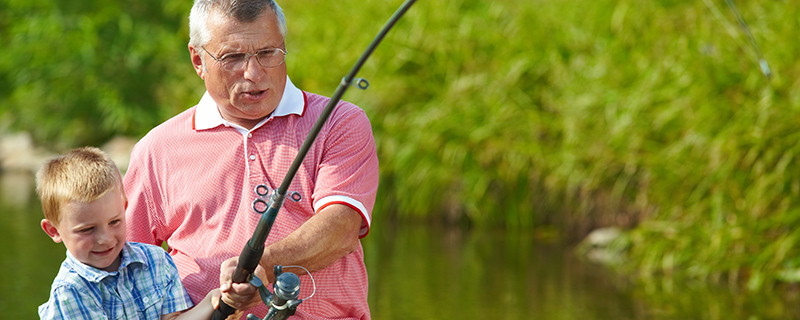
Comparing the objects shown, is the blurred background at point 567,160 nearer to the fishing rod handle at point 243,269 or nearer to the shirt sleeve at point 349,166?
the shirt sleeve at point 349,166

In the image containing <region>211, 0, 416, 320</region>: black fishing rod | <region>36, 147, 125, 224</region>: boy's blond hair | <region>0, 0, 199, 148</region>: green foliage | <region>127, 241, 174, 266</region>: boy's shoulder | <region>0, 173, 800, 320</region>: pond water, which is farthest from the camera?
<region>0, 0, 199, 148</region>: green foliage

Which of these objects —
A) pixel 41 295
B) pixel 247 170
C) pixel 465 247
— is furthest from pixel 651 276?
pixel 247 170

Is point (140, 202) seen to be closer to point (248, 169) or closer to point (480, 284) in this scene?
point (248, 169)

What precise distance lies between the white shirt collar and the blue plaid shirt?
0.31 m

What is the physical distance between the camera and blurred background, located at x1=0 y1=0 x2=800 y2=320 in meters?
5.39

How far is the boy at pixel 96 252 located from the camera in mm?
1766

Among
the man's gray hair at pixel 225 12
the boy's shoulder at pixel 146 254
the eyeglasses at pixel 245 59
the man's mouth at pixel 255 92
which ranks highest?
the man's gray hair at pixel 225 12

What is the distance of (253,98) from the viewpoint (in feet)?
6.51

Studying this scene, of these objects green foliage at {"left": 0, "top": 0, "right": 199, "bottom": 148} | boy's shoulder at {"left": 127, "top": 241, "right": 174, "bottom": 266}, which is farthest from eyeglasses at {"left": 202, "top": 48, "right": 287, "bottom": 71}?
green foliage at {"left": 0, "top": 0, "right": 199, "bottom": 148}

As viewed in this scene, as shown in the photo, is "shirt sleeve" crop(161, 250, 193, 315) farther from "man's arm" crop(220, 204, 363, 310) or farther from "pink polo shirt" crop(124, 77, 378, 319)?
"man's arm" crop(220, 204, 363, 310)

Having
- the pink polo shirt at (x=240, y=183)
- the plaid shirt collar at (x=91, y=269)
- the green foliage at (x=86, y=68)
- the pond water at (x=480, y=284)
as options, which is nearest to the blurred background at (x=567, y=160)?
the pond water at (x=480, y=284)

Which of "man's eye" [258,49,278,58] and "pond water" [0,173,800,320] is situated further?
"pond water" [0,173,800,320]

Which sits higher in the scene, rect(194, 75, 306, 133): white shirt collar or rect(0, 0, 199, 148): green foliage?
rect(194, 75, 306, 133): white shirt collar

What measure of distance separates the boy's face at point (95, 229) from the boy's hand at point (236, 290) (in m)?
0.22
